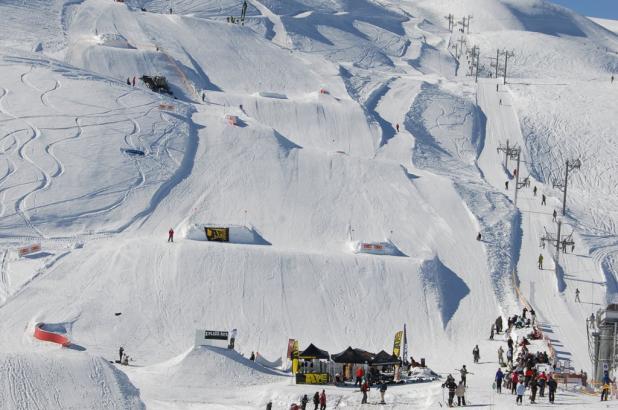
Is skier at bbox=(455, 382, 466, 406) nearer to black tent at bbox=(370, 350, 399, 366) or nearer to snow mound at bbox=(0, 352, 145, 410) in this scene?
black tent at bbox=(370, 350, 399, 366)

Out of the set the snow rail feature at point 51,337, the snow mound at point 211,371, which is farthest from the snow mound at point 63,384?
the snow rail feature at point 51,337

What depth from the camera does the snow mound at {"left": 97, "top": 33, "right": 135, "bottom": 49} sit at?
6962cm

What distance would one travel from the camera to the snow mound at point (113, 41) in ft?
228

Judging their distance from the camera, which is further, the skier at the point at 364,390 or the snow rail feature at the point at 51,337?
the snow rail feature at the point at 51,337

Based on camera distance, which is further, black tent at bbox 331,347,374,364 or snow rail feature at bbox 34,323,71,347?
snow rail feature at bbox 34,323,71,347

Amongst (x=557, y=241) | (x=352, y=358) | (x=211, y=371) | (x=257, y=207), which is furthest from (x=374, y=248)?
(x=211, y=371)

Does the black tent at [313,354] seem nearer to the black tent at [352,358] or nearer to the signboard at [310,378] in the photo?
the black tent at [352,358]

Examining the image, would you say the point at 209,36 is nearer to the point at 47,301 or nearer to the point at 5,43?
the point at 5,43

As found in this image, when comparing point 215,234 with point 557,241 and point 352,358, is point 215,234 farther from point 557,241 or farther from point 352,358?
point 557,241

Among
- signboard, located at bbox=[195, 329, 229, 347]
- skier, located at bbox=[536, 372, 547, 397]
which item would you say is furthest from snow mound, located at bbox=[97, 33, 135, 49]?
skier, located at bbox=[536, 372, 547, 397]

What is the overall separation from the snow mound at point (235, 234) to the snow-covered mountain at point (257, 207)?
0.33ft

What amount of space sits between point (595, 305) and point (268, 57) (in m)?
38.6

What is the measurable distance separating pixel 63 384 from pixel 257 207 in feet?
75.9

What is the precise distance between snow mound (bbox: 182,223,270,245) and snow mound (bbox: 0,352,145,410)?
1475 centimetres
